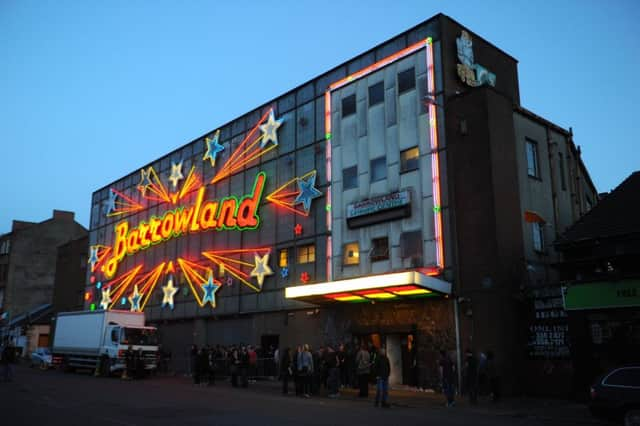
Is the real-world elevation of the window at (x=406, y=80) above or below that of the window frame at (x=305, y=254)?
above

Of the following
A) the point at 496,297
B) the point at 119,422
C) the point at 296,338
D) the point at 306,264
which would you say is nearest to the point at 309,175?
the point at 306,264

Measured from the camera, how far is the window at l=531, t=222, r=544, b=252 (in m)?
26.5

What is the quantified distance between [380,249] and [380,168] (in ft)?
13.2

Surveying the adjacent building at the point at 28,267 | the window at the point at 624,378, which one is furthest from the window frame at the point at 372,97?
the adjacent building at the point at 28,267

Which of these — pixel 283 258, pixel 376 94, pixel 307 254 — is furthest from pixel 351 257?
pixel 376 94

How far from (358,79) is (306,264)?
33.8 feet

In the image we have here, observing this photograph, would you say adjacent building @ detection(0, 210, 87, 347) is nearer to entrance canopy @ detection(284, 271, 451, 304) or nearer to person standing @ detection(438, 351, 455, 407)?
entrance canopy @ detection(284, 271, 451, 304)

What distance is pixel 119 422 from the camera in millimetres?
14062

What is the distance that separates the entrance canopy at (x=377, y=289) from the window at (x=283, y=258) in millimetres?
4720

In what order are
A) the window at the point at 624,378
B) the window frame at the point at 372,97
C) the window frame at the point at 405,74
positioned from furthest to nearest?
1. the window frame at the point at 372,97
2. the window frame at the point at 405,74
3. the window at the point at 624,378

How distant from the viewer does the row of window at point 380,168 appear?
2733 centimetres

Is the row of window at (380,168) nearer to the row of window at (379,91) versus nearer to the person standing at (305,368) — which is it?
the row of window at (379,91)

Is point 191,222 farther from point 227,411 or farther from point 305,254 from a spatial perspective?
point 227,411

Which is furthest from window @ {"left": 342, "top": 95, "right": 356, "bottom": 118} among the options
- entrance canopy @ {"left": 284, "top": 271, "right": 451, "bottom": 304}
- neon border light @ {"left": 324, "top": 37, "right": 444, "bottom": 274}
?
entrance canopy @ {"left": 284, "top": 271, "right": 451, "bottom": 304}
